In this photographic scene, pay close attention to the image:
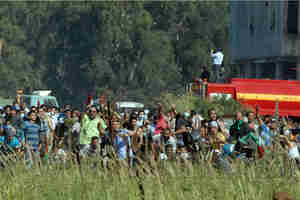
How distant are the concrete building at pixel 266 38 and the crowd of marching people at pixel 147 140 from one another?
19.9 m

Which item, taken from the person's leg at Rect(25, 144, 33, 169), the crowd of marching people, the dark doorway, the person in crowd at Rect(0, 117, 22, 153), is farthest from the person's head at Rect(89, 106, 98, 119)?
the dark doorway

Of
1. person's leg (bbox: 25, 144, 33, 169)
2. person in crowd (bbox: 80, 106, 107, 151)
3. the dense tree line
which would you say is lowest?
the dense tree line

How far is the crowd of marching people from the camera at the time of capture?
12633 millimetres

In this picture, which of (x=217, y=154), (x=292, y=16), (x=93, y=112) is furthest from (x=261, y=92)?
(x=217, y=154)

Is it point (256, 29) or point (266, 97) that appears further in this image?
point (256, 29)

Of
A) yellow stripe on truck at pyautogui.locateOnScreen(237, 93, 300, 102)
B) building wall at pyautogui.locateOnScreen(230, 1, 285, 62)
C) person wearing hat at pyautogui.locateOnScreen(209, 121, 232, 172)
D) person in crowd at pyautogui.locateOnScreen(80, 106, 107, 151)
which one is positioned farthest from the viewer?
building wall at pyautogui.locateOnScreen(230, 1, 285, 62)

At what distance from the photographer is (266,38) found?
4300cm

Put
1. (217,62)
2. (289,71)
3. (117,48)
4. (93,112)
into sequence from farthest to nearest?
1. (117,48)
2. (289,71)
3. (217,62)
4. (93,112)

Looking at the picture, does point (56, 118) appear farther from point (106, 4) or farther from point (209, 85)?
point (106, 4)

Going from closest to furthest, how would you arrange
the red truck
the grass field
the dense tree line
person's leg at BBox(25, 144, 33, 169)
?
the grass field, person's leg at BBox(25, 144, 33, 169), the red truck, the dense tree line

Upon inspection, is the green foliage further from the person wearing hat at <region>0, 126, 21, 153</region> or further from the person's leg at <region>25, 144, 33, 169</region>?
the person's leg at <region>25, 144, 33, 169</region>

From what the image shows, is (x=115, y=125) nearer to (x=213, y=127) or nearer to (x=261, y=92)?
(x=213, y=127)

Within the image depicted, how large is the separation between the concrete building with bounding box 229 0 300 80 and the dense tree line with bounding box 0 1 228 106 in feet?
89.0

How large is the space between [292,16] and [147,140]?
1130 inches
